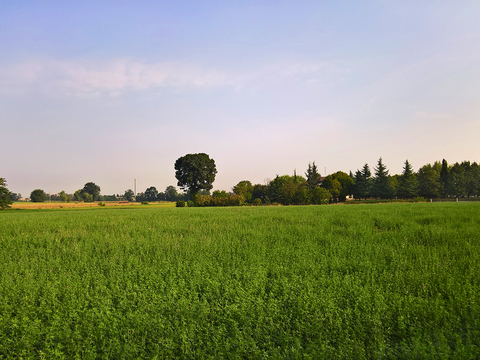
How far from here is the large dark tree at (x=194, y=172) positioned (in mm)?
68938

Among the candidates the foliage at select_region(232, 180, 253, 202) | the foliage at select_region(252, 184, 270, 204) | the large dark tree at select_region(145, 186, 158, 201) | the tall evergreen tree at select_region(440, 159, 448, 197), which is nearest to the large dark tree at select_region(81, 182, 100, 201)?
the large dark tree at select_region(145, 186, 158, 201)

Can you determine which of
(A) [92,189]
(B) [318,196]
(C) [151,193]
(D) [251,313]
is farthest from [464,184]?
(A) [92,189]

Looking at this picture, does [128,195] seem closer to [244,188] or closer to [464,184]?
[244,188]

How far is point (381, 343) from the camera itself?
276 cm

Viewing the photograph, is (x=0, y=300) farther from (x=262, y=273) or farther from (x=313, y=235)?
(x=313, y=235)

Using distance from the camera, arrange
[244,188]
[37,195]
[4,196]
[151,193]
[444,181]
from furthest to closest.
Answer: [151,193] < [37,195] < [244,188] < [444,181] < [4,196]

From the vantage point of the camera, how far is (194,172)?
68.8 metres

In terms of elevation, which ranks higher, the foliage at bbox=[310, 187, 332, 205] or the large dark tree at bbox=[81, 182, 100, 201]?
the large dark tree at bbox=[81, 182, 100, 201]

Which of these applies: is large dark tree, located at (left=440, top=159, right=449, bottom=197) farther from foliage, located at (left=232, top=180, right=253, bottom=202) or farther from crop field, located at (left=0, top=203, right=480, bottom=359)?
crop field, located at (left=0, top=203, right=480, bottom=359)

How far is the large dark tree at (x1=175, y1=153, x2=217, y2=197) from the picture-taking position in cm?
6894

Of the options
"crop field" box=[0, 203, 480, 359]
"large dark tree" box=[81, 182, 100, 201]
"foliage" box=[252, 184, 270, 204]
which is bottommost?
"crop field" box=[0, 203, 480, 359]

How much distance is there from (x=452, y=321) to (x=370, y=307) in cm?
100

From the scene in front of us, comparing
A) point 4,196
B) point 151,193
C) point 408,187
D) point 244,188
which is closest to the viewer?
point 4,196

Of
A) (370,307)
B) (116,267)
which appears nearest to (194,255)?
(116,267)
